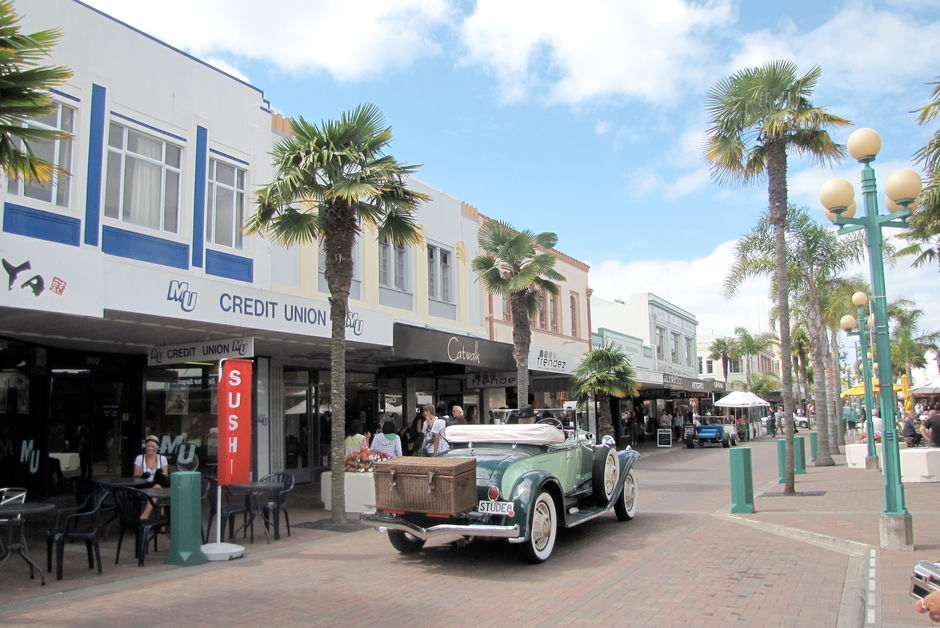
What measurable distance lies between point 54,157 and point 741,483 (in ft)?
38.6

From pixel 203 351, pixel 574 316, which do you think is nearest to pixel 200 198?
pixel 203 351

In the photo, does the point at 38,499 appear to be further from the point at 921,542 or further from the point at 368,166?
the point at 921,542

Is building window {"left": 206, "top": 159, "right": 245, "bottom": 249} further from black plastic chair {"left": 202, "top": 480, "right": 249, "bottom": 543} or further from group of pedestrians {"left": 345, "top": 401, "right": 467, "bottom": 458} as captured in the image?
black plastic chair {"left": 202, "top": 480, "right": 249, "bottom": 543}

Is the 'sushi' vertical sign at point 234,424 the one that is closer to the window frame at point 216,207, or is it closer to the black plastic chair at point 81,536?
the black plastic chair at point 81,536

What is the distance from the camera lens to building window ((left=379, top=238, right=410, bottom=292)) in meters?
18.8

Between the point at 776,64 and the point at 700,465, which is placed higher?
the point at 776,64

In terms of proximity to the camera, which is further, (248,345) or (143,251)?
(143,251)

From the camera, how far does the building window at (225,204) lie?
1417 centimetres

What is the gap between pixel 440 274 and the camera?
21.2 meters

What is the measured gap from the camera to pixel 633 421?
111 ft

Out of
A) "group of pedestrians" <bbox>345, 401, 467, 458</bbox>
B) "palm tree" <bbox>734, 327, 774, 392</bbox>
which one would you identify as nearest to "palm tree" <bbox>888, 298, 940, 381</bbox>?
"palm tree" <bbox>734, 327, 774, 392</bbox>

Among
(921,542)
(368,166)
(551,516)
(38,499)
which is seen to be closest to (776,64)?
(368,166)

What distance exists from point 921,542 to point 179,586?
839 centimetres

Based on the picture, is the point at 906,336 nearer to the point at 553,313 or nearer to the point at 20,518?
the point at 553,313
